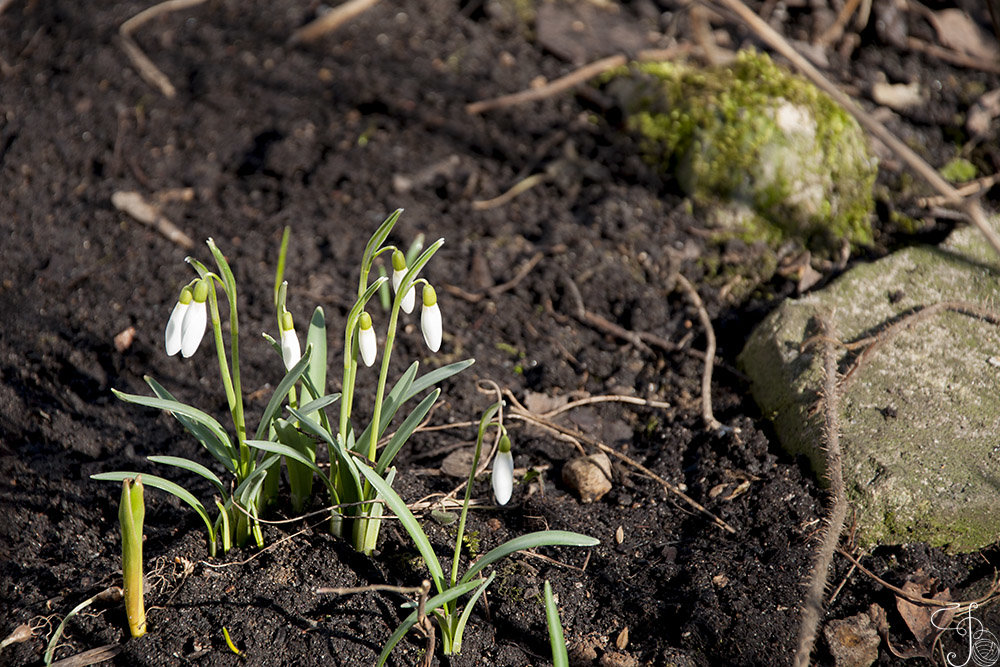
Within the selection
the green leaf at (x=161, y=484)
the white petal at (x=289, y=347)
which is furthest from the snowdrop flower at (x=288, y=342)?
the green leaf at (x=161, y=484)

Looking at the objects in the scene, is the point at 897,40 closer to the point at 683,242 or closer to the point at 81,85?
the point at 683,242

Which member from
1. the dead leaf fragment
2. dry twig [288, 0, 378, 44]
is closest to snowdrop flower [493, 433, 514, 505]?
dry twig [288, 0, 378, 44]

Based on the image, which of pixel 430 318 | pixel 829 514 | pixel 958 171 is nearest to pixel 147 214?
pixel 430 318

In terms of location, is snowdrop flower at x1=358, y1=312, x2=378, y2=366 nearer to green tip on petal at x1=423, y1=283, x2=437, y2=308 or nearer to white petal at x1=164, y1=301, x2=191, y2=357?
green tip on petal at x1=423, y1=283, x2=437, y2=308

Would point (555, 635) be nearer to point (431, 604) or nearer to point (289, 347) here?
point (431, 604)

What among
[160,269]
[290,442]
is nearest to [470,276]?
[160,269]

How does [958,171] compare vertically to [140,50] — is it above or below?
below
